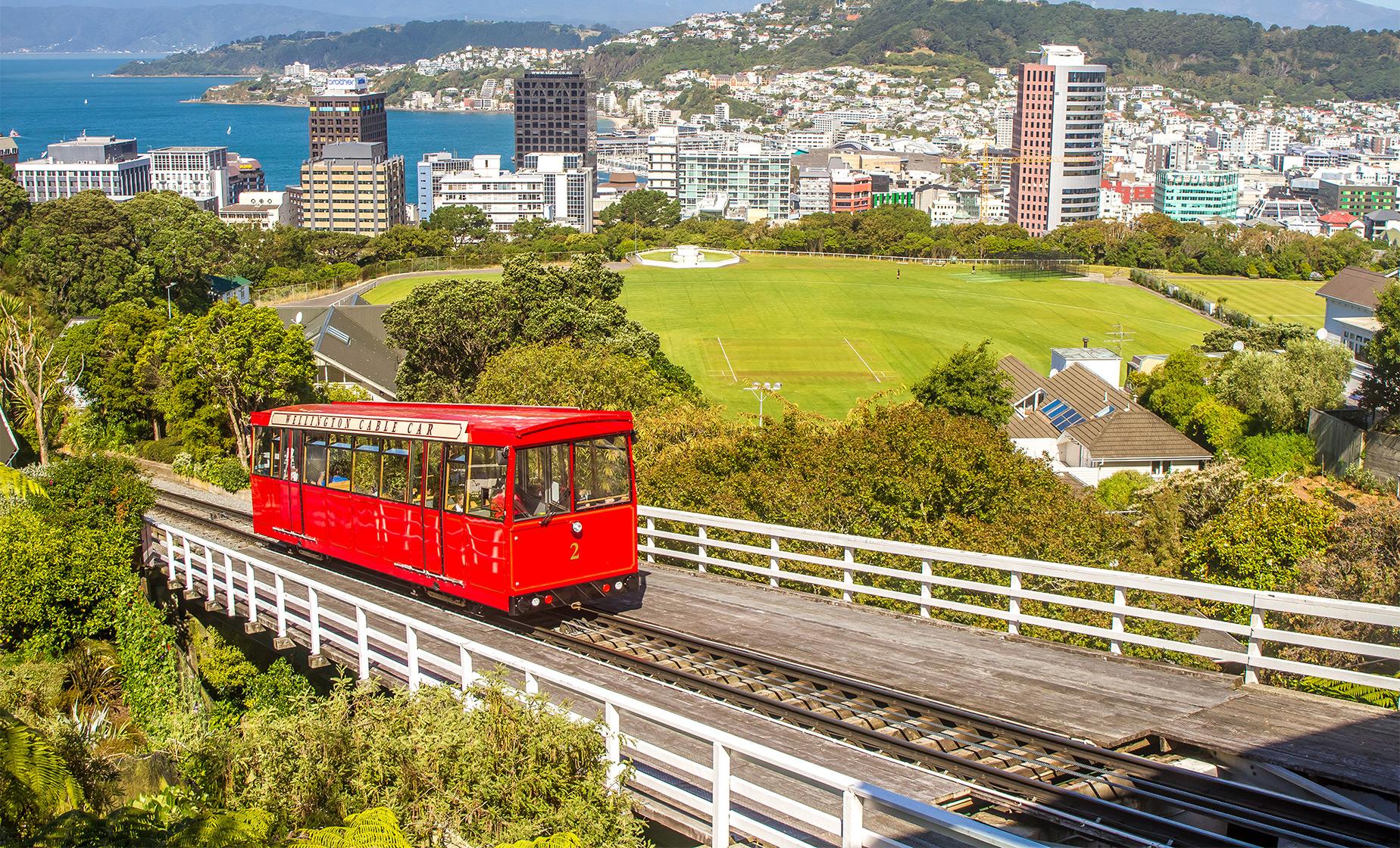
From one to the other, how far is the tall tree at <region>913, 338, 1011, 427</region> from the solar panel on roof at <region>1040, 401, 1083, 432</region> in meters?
3.63

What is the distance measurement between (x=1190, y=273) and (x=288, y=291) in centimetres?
8553

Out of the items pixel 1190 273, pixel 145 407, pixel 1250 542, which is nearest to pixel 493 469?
pixel 1250 542

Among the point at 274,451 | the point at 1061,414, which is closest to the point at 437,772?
the point at 274,451

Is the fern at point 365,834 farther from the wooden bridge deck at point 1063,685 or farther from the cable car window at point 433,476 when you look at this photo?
the cable car window at point 433,476

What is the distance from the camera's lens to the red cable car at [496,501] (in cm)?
1428

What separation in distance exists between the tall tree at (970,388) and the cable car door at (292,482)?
35239 mm

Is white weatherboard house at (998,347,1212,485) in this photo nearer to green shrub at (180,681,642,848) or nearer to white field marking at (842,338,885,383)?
white field marking at (842,338,885,383)

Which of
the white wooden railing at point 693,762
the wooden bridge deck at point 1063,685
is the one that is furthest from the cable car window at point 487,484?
the wooden bridge deck at point 1063,685

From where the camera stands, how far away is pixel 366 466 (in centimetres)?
1659

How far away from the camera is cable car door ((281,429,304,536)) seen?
60.8 ft

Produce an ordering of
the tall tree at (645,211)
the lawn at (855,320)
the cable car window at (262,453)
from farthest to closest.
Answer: the tall tree at (645,211) → the lawn at (855,320) → the cable car window at (262,453)

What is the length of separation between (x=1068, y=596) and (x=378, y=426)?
8556mm

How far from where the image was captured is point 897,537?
1945 centimetres

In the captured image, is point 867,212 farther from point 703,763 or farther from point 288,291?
point 703,763
